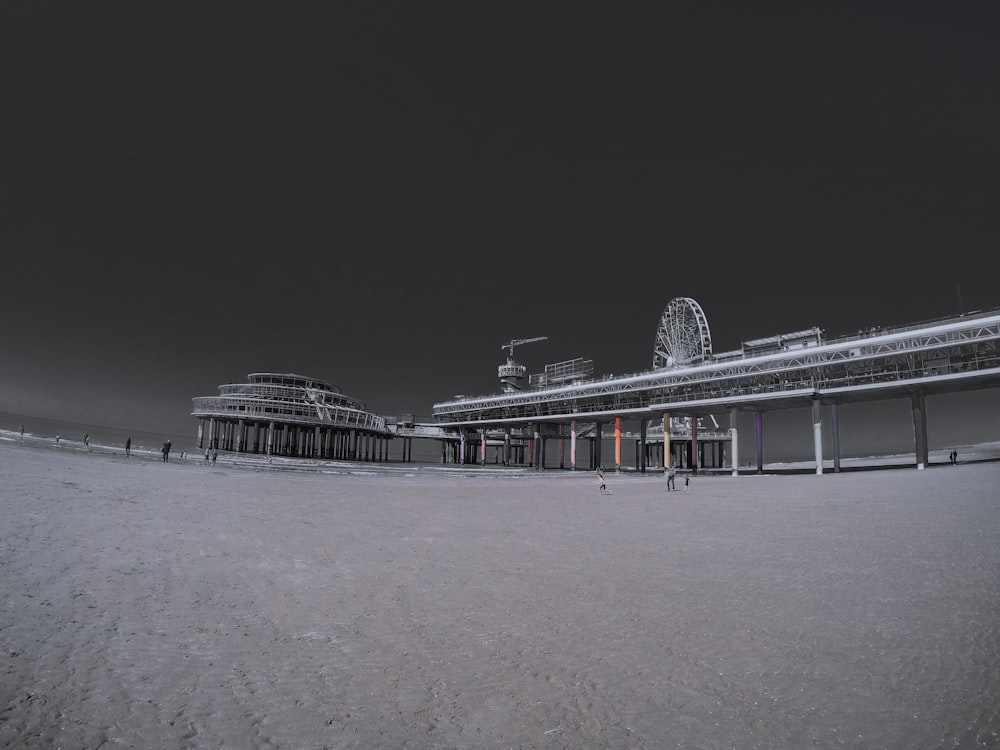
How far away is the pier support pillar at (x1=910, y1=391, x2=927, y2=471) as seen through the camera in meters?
33.8

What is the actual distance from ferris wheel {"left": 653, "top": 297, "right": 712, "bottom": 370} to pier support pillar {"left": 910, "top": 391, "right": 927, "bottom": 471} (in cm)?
2153

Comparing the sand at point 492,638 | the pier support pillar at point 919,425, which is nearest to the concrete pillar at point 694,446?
the pier support pillar at point 919,425

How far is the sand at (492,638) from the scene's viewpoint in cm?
355

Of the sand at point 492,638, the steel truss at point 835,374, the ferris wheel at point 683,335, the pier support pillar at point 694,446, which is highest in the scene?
the ferris wheel at point 683,335

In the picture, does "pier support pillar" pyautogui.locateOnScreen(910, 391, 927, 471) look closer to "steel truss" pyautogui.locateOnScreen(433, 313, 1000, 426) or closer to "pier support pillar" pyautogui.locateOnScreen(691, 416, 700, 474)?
"steel truss" pyautogui.locateOnScreen(433, 313, 1000, 426)

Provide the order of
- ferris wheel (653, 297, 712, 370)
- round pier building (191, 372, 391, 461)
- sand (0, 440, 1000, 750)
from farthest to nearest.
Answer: round pier building (191, 372, 391, 461)
ferris wheel (653, 297, 712, 370)
sand (0, 440, 1000, 750)

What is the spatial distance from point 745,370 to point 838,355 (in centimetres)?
797

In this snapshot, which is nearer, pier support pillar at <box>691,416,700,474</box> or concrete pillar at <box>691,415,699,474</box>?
pier support pillar at <box>691,416,700,474</box>

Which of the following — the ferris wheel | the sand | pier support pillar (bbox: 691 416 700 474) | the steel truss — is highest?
the ferris wheel

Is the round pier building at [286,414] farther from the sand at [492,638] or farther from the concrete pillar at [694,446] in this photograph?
the sand at [492,638]

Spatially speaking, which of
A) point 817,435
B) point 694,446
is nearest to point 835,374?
point 817,435

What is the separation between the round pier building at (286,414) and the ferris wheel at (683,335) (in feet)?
191

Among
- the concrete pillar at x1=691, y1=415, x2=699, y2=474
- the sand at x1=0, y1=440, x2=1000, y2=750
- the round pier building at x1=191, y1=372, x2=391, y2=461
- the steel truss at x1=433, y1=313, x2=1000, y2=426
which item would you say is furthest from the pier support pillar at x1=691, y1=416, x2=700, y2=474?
the round pier building at x1=191, y1=372, x2=391, y2=461

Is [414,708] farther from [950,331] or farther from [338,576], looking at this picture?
[950,331]
